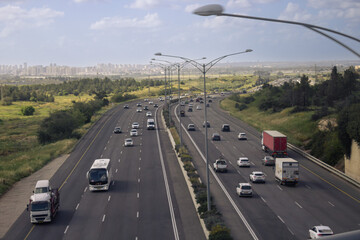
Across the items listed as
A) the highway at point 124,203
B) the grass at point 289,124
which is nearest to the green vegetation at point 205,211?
the highway at point 124,203

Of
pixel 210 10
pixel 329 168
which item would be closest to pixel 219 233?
pixel 210 10

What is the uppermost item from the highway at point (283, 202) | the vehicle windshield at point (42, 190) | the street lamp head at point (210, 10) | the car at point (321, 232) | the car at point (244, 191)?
the street lamp head at point (210, 10)

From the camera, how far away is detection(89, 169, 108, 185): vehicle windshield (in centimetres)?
3669

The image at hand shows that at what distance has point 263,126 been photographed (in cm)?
8238

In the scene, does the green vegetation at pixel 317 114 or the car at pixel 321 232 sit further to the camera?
the green vegetation at pixel 317 114

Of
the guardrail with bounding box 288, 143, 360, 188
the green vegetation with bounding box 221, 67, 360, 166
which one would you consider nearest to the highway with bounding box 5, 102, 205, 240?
the guardrail with bounding box 288, 143, 360, 188

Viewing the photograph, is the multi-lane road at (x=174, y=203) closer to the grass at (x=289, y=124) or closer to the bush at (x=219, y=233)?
the bush at (x=219, y=233)

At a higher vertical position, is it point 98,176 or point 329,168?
point 98,176

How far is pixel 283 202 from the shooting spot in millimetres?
33406

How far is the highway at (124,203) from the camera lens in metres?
26.6

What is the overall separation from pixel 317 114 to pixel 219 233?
187 feet

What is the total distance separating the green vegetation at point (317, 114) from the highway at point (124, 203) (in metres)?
18.5

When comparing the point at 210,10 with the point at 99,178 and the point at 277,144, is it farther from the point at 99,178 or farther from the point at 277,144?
the point at 277,144

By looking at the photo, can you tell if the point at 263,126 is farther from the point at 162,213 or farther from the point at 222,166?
the point at 162,213
